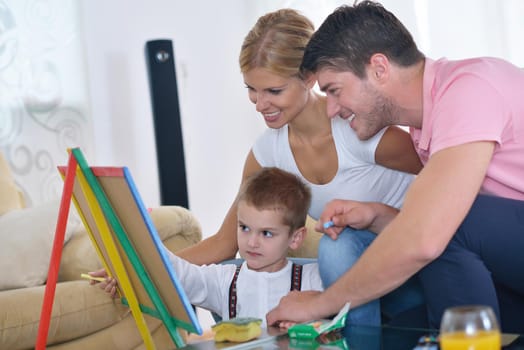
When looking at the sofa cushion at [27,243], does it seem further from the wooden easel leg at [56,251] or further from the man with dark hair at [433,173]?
the man with dark hair at [433,173]

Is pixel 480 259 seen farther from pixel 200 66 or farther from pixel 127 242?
pixel 200 66

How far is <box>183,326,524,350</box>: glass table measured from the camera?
4.34 feet

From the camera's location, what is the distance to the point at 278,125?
7.07ft

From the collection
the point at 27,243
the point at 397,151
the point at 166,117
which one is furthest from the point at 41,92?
the point at 397,151

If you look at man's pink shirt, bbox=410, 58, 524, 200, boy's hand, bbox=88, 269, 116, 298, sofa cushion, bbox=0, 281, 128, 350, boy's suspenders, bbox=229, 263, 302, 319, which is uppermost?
man's pink shirt, bbox=410, 58, 524, 200

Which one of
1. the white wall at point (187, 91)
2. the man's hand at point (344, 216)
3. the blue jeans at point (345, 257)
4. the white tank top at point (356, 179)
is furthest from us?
the white wall at point (187, 91)

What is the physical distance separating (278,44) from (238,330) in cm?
87

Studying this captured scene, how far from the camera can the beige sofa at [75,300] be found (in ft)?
7.18

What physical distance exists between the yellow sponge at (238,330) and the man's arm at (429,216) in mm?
234

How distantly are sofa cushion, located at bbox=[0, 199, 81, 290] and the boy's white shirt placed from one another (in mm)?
681

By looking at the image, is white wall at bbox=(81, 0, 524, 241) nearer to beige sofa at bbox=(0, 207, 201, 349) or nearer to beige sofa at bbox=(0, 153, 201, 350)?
beige sofa at bbox=(0, 153, 201, 350)

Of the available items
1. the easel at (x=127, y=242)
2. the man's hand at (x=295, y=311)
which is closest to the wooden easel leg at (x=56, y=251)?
the easel at (x=127, y=242)

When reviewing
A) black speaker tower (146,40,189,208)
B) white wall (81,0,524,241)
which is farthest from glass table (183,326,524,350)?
black speaker tower (146,40,189,208)

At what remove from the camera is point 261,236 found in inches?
78.8
